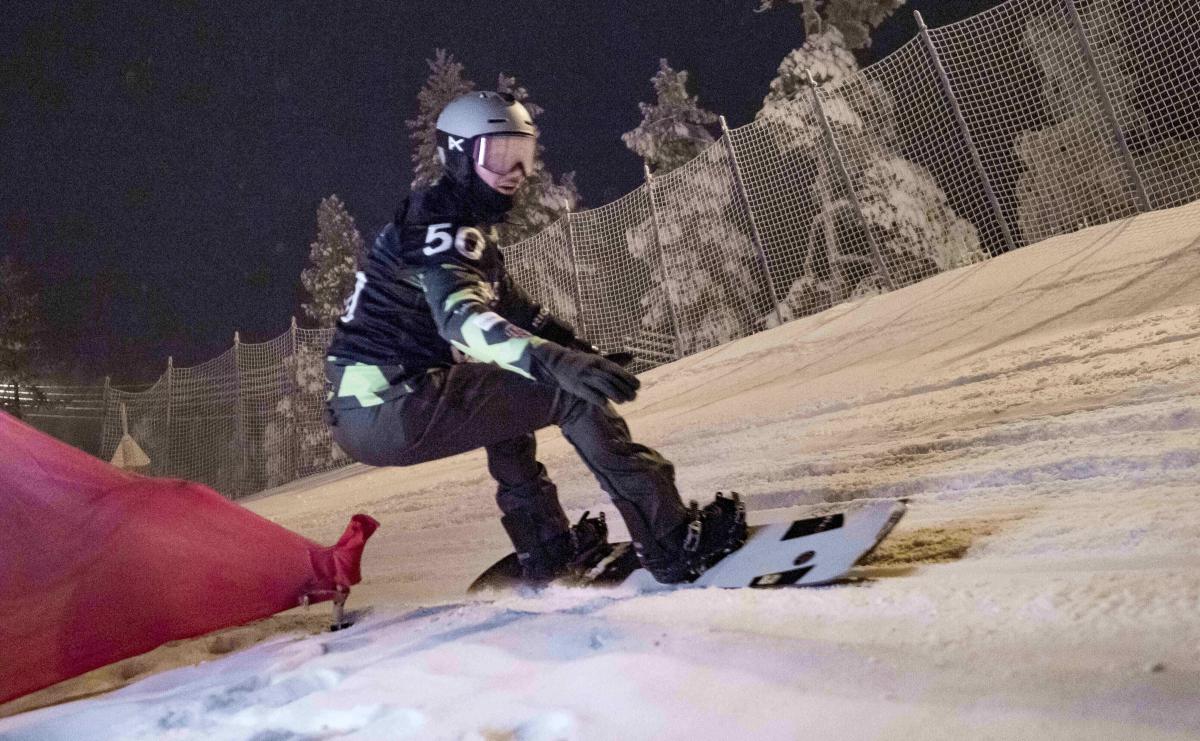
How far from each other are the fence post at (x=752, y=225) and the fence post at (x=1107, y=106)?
13.5 feet

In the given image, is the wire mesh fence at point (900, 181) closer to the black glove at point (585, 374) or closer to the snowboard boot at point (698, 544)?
the snowboard boot at point (698, 544)

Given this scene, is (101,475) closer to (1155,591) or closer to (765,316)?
(1155,591)

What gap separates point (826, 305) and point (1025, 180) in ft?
9.02

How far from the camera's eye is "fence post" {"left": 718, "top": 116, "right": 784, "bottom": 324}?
402 inches

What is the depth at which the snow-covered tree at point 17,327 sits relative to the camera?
27.8 metres

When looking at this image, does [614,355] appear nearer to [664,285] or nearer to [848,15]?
[664,285]

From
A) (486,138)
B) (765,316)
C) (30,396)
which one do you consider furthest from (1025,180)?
(30,396)

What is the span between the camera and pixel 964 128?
28.5 ft

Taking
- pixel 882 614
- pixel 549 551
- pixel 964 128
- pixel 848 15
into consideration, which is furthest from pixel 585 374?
pixel 848 15

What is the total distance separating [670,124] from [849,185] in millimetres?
13371

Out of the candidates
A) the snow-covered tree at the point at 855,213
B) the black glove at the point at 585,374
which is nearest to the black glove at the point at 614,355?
the black glove at the point at 585,374

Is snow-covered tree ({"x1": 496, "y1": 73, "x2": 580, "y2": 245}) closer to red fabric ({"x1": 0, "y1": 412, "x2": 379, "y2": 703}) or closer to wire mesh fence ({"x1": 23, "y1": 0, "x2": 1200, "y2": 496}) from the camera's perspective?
wire mesh fence ({"x1": 23, "y1": 0, "x2": 1200, "y2": 496})

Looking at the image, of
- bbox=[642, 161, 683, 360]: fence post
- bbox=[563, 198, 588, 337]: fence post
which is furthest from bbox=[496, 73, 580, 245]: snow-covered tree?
bbox=[642, 161, 683, 360]: fence post

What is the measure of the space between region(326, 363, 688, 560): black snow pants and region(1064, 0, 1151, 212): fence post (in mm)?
6902
